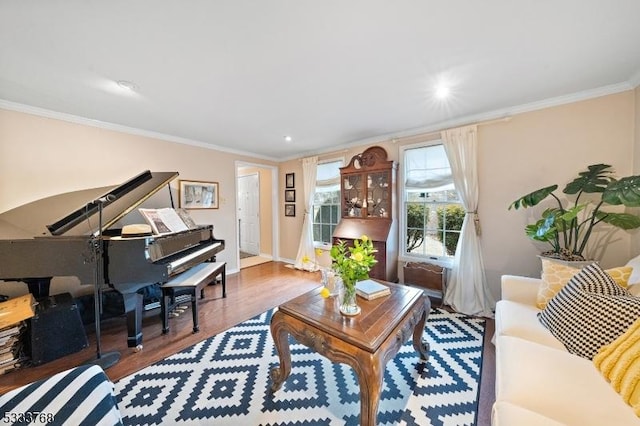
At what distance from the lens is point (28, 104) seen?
2.44 m

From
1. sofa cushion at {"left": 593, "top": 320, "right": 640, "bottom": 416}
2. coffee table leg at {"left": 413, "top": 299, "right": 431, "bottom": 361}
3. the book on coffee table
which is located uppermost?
the book on coffee table

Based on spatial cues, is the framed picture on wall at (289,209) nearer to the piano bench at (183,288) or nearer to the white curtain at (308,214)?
the white curtain at (308,214)

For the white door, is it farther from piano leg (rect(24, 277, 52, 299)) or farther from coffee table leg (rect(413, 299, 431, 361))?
coffee table leg (rect(413, 299, 431, 361))

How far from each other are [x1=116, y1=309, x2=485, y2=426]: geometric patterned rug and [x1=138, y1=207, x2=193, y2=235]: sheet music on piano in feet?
4.06

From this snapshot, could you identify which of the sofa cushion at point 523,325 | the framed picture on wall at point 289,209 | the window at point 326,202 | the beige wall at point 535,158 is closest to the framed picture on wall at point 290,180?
the framed picture on wall at point 289,209

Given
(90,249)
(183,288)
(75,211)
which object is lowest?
(183,288)

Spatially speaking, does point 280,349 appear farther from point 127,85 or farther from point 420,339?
point 127,85

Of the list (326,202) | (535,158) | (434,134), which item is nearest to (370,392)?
(535,158)

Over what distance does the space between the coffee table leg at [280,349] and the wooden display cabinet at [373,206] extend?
194 cm

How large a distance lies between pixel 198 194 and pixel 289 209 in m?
1.83

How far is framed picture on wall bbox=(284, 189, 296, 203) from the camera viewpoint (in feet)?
16.2

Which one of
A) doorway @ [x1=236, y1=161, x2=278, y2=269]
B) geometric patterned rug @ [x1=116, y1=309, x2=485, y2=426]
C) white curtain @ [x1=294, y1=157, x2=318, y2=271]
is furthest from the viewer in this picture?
doorway @ [x1=236, y1=161, x2=278, y2=269]

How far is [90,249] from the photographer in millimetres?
1824

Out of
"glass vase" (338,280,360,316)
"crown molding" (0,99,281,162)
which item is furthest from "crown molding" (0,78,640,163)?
"glass vase" (338,280,360,316)
